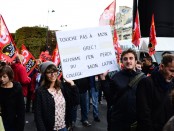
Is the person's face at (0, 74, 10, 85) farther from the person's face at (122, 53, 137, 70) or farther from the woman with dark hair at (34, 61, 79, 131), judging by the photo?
the person's face at (122, 53, 137, 70)

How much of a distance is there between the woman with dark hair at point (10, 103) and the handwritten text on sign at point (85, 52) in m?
0.64

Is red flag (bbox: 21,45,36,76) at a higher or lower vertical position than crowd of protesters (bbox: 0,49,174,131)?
lower

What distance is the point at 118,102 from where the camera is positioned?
158 inches

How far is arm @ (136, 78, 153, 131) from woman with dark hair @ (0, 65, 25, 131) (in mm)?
1495

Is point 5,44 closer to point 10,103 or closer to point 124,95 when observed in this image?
point 10,103

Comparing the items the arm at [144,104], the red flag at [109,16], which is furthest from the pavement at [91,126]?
the arm at [144,104]

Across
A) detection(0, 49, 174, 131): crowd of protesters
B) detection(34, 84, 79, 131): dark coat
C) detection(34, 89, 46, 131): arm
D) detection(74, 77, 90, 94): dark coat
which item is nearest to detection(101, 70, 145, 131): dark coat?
detection(0, 49, 174, 131): crowd of protesters

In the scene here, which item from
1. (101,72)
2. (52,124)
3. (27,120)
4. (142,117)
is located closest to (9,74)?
(52,124)

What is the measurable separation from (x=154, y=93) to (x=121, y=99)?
0.56m

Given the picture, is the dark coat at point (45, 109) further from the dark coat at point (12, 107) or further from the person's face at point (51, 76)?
the dark coat at point (12, 107)

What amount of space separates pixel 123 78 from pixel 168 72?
2.41ft

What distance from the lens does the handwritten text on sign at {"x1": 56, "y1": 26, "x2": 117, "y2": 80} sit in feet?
14.0

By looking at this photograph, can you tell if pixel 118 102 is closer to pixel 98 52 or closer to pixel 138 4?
pixel 98 52

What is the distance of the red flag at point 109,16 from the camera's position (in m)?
8.49
